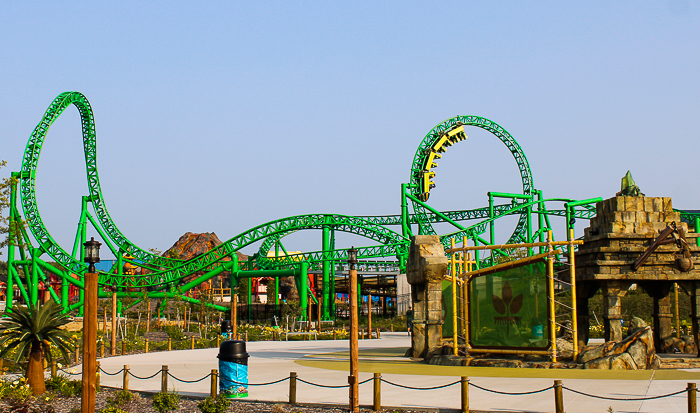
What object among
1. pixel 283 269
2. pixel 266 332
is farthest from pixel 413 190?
pixel 266 332

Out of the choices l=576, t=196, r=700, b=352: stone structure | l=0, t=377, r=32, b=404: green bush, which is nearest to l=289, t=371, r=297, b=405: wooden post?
l=0, t=377, r=32, b=404: green bush

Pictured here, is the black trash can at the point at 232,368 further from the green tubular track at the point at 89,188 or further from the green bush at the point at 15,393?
the green tubular track at the point at 89,188

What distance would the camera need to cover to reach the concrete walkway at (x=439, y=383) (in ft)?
35.9

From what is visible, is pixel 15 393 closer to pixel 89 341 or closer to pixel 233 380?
pixel 89 341

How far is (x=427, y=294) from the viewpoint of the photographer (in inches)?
757

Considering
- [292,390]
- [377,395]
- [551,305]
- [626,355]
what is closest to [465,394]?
[377,395]

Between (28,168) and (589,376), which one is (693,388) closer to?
(589,376)

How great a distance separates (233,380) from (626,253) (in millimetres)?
10957

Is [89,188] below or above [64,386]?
above

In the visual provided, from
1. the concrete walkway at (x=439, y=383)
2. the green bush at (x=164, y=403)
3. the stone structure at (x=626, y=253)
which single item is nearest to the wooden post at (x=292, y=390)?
the concrete walkway at (x=439, y=383)

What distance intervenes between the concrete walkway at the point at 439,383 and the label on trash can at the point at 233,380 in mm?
283

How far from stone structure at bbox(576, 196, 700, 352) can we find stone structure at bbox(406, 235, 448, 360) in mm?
3898

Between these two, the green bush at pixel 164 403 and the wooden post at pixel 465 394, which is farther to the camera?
the green bush at pixel 164 403

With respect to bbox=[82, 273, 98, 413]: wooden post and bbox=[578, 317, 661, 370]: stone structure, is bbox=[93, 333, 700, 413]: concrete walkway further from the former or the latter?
bbox=[82, 273, 98, 413]: wooden post
